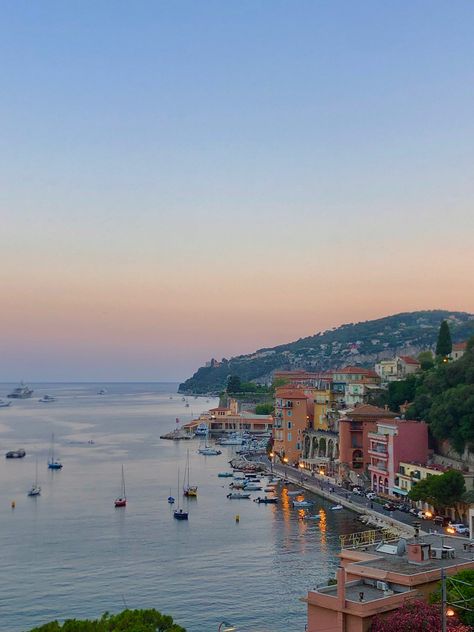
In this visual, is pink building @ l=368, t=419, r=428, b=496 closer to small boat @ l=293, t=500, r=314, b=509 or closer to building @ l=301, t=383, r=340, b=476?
small boat @ l=293, t=500, r=314, b=509

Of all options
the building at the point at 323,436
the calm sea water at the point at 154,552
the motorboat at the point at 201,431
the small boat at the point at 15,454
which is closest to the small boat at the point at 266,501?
the calm sea water at the point at 154,552

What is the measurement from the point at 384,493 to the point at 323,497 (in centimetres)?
396

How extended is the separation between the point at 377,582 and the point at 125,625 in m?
5.57

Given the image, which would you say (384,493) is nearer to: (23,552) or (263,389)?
(23,552)

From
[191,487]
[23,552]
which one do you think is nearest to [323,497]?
[191,487]

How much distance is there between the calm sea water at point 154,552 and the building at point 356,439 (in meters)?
5.58

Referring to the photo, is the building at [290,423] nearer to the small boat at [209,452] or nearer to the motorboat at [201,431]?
the small boat at [209,452]

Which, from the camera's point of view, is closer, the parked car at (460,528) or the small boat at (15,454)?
the parked car at (460,528)

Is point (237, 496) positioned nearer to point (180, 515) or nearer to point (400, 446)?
point (180, 515)

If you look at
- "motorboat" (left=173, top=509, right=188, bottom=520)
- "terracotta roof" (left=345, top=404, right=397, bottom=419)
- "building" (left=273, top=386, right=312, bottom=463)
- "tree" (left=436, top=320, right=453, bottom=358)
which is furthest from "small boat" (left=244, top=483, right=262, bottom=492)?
"tree" (left=436, top=320, right=453, bottom=358)

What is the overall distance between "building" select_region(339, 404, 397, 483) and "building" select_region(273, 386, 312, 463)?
11.0 metres

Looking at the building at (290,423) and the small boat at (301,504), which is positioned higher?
the building at (290,423)

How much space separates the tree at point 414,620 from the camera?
13802 millimetres

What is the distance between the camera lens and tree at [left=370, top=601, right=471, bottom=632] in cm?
1380
